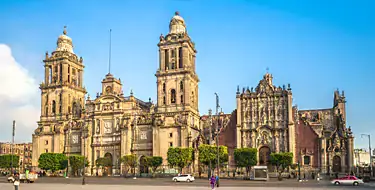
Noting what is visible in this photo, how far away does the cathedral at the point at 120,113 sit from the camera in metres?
94.4

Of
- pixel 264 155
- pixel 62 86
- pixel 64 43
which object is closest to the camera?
pixel 264 155

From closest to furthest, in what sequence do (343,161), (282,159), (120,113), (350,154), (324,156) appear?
(282,159), (350,154), (343,161), (324,156), (120,113)

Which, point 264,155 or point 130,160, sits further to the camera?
point 130,160

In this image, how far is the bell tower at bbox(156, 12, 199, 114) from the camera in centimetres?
9494

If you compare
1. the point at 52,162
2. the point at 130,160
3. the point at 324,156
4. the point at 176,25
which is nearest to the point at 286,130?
the point at 324,156

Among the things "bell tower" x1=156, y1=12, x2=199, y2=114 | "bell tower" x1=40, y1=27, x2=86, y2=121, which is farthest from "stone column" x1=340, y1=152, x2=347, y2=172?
"bell tower" x1=40, y1=27, x2=86, y2=121

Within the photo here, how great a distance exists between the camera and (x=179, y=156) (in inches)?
3297

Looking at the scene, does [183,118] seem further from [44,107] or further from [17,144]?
[17,144]

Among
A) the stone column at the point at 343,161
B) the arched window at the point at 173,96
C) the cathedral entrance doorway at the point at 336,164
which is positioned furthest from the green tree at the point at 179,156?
the stone column at the point at 343,161

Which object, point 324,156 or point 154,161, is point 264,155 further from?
point 154,161

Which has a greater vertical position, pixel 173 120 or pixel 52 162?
pixel 173 120

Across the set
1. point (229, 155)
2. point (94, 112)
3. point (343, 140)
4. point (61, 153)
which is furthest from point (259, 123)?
point (61, 153)

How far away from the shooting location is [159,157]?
87312mm

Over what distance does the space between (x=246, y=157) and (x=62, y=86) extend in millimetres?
50914
